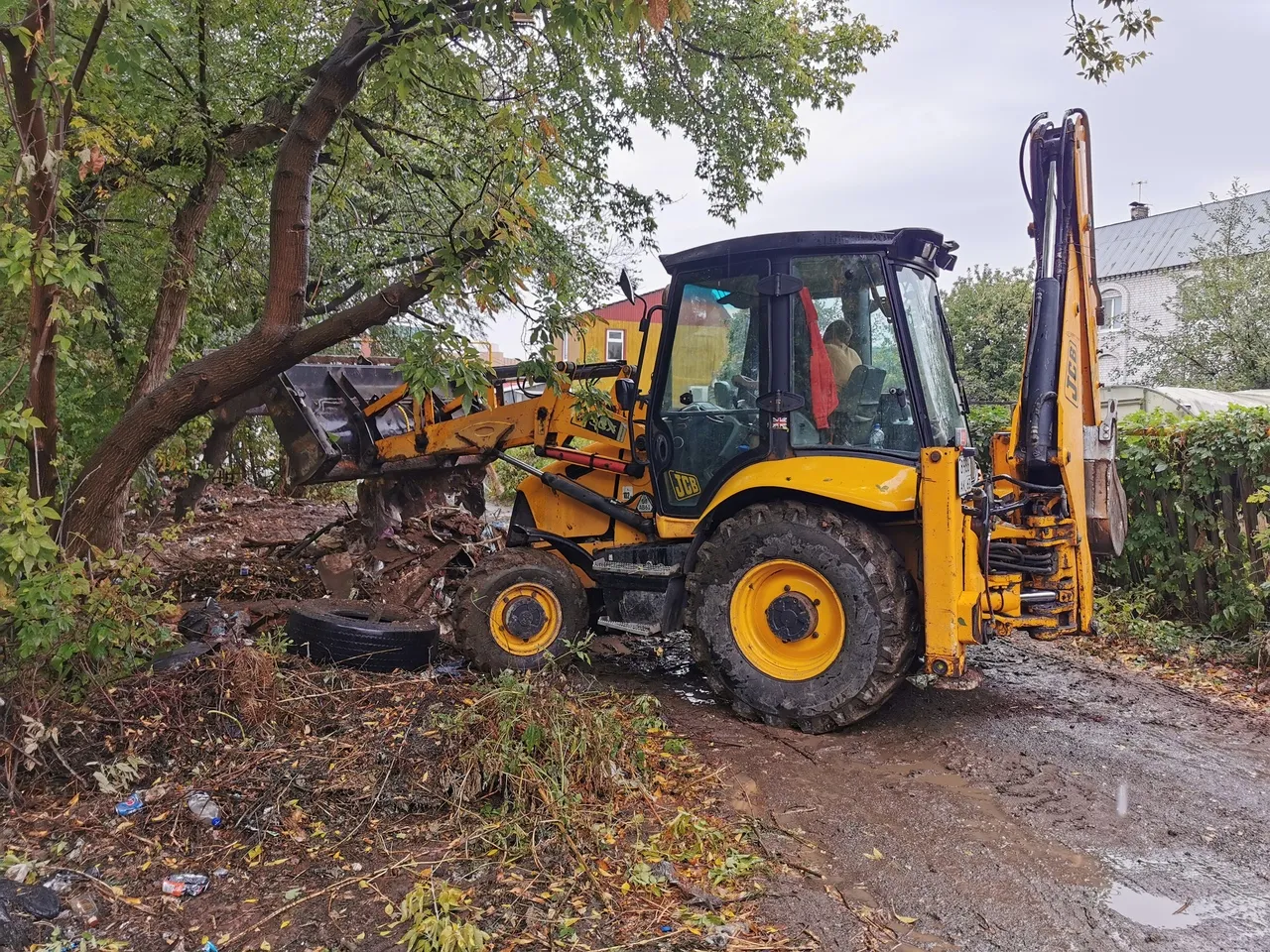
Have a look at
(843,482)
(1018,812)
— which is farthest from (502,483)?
(1018,812)

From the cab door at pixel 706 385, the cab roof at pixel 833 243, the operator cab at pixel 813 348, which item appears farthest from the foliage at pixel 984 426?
the cab door at pixel 706 385

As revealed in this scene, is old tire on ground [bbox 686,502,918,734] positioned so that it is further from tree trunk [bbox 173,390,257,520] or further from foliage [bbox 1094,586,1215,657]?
tree trunk [bbox 173,390,257,520]

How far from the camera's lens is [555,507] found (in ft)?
19.6

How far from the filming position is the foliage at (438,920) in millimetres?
2646

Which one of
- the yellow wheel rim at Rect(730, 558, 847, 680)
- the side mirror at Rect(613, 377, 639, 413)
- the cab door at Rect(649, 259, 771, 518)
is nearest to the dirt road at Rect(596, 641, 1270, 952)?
the yellow wheel rim at Rect(730, 558, 847, 680)

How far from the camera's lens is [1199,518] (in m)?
6.34

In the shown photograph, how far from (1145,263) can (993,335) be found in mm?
10826

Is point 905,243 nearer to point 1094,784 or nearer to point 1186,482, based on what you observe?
point 1094,784

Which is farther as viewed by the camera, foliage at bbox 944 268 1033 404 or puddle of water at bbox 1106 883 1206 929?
foliage at bbox 944 268 1033 404

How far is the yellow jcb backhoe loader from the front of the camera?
14.8 ft

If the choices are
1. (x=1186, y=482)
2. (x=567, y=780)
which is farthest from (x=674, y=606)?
(x=1186, y=482)

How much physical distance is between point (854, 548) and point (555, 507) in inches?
86.6

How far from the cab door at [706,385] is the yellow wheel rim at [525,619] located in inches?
36.6

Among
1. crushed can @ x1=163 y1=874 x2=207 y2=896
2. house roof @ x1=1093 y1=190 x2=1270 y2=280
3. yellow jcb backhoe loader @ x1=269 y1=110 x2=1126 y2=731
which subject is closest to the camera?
crushed can @ x1=163 y1=874 x2=207 y2=896
